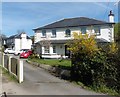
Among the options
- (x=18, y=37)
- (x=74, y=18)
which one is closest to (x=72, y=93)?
(x=74, y=18)

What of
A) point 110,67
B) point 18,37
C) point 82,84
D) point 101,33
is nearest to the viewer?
point 110,67

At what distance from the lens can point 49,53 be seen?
39438 millimetres

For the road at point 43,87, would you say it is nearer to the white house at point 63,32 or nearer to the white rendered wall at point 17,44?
the white house at point 63,32

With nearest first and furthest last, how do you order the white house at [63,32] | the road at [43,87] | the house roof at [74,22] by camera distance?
1. the road at [43,87]
2. the white house at [63,32]
3. the house roof at [74,22]

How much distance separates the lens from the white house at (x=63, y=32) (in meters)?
37.2

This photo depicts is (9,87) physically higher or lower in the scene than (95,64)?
lower

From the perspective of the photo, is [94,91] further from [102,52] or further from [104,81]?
[102,52]

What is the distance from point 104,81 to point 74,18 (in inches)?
1172

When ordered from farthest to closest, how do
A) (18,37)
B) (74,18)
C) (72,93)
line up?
(18,37) → (74,18) → (72,93)

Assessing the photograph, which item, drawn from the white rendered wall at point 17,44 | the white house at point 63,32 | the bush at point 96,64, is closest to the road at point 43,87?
the bush at point 96,64

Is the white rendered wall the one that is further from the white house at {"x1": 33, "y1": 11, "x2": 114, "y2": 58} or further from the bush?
the bush

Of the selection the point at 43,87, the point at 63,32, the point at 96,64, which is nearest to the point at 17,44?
the point at 63,32

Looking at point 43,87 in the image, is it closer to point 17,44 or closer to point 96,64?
point 96,64

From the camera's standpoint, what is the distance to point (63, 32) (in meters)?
40.2
